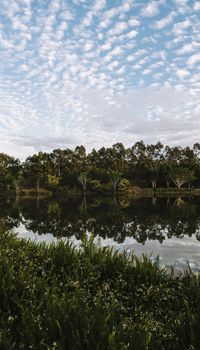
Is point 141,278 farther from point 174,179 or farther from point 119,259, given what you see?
point 174,179

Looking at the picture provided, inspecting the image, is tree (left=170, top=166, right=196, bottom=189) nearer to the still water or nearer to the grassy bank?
the still water

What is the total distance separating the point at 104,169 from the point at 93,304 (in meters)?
95.4

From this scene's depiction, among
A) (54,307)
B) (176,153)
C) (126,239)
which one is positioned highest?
(176,153)

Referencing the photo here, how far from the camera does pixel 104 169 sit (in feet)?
334

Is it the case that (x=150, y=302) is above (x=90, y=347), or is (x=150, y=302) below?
below

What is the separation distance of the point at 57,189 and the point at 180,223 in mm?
74518

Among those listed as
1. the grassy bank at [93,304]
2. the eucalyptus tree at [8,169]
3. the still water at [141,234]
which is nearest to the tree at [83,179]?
the eucalyptus tree at [8,169]

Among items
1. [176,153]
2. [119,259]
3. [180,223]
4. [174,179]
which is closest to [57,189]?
[174,179]

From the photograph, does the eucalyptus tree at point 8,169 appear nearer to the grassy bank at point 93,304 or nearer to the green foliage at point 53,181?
the green foliage at point 53,181

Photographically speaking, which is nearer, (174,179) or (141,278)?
(141,278)

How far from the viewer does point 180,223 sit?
26.5 m

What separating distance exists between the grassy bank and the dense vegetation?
84.3m

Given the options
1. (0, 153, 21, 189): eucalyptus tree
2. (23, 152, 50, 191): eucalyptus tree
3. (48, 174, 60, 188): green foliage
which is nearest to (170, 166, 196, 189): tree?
(48, 174, 60, 188): green foliage

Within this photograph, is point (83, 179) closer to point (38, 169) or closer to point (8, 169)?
point (38, 169)
